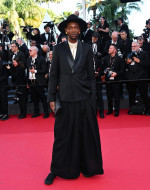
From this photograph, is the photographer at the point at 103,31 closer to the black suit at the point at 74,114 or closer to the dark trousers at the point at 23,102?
the dark trousers at the point at 23,102

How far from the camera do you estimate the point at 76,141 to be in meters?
2.97

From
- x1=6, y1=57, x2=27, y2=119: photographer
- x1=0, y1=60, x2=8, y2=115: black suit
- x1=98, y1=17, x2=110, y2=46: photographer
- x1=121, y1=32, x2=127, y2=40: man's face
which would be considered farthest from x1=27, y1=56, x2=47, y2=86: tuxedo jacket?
x1=98, y1=17, x2=110, y2=46: photographer

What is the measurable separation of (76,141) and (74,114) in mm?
308

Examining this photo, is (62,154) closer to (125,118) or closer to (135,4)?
(125,118)

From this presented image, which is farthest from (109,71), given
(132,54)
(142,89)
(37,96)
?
(37,96)

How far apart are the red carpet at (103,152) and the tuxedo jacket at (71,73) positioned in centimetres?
101

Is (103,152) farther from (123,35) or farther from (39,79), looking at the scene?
(123,35)

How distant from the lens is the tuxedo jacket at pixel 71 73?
2916mm

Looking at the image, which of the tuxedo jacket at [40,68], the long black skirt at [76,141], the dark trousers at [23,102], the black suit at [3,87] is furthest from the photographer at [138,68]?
the long black skirt at [76,141]

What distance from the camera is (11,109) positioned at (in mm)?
Answer: 7664

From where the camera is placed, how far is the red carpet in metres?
3.01

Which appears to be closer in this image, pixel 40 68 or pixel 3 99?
pixel 40 68

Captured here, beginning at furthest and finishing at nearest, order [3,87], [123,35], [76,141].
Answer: [123,35]
[3,87]
[76,141]

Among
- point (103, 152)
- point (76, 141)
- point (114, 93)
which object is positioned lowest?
point (103, 152)
